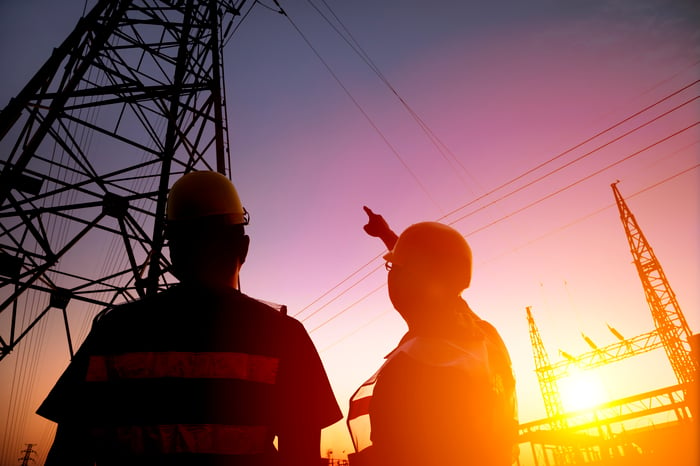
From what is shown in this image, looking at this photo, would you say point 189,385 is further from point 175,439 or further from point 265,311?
point 265,311

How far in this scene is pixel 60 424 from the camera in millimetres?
1256

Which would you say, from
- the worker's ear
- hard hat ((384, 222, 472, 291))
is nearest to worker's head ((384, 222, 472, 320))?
hard hat ((384, 222, 472, 291))

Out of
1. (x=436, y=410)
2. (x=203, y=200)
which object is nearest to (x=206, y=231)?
(x=203, y=200)

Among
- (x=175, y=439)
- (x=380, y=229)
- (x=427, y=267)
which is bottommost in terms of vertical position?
(x=175, y=439)

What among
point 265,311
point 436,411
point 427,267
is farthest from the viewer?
point 427,267

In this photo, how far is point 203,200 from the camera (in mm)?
1652

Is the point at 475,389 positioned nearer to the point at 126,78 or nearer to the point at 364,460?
the point at 364,460

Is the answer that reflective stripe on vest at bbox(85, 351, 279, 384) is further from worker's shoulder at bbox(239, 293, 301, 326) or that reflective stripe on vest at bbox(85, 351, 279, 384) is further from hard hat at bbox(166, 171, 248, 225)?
hard hat at bbox(166, 171, 248, 225)

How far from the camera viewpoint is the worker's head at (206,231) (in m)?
1.48

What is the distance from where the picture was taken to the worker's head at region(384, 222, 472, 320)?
1.76 meters

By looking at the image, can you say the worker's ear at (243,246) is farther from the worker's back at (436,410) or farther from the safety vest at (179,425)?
the worker's back at (436,410)

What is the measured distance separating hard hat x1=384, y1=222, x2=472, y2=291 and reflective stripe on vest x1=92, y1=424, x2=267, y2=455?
3.60ft

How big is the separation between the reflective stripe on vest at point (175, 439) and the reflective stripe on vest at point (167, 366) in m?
0.16

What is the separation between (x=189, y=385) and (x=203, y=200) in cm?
81
